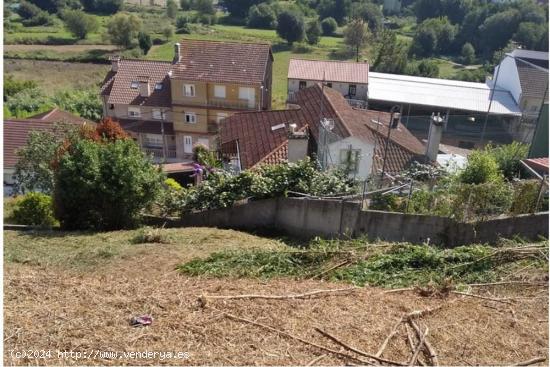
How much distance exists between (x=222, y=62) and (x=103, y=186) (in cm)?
1632

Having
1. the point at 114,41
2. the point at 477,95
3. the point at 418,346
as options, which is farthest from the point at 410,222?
the point at 114,41

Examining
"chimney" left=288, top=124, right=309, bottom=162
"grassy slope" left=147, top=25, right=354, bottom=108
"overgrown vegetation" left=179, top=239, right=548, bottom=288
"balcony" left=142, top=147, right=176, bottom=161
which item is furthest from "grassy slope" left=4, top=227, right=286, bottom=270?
"grassy slope" left=147, top=25, right=354, bottom=108

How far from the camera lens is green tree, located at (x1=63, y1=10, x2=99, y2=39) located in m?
58.8

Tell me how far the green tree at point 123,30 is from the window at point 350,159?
4711 cm

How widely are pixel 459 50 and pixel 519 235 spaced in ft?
196

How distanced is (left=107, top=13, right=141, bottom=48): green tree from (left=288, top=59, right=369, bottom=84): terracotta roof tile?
1166 inches

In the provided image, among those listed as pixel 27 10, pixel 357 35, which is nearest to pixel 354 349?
pixel 357 35

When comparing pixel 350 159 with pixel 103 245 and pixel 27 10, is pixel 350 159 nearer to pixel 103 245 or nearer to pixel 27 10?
pixel 103 245

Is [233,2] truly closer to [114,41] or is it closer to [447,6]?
[114,41]

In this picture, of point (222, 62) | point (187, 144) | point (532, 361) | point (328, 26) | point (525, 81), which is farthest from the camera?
point (328, 26)

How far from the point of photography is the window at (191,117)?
1046 inches

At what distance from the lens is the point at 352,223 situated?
11109 mm

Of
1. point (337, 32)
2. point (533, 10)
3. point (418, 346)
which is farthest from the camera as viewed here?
point (337, 32)

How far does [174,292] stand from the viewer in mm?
6836
